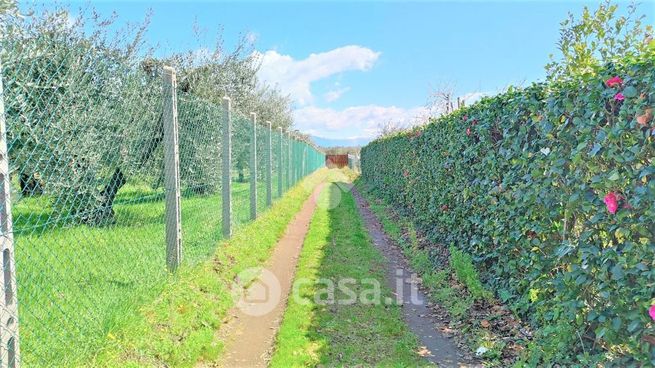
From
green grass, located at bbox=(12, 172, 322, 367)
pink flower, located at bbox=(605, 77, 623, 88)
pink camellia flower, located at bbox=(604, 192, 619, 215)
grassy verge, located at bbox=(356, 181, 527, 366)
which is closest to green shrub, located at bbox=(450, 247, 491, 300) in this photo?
grassy verge, located at bbox=(356, 181, 527, 366)

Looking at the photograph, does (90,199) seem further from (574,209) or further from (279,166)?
(279,166)

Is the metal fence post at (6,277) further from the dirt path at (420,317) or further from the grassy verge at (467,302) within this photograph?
the grassy verge at (467,302)

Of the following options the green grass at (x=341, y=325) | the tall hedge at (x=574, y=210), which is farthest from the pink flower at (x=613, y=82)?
the green grass at (x=341, y=325)

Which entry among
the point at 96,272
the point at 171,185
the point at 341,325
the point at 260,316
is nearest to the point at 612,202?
the point at 341,325

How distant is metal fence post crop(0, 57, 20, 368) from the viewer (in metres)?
2.11

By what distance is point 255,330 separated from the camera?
379 cm

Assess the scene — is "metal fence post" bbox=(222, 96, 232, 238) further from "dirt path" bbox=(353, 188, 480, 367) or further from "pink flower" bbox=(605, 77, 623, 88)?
"pink flower" bbox=(605, 77, 623, 88)

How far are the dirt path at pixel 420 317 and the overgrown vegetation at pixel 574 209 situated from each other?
61cm

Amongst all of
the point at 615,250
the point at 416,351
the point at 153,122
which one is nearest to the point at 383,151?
the point at 153,122

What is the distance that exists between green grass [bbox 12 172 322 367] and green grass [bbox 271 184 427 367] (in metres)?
0.81

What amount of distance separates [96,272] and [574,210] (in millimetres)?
4274

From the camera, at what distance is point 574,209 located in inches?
103

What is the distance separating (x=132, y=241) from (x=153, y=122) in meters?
1.39

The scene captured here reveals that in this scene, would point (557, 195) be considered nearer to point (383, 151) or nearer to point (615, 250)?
point (615, 250)
